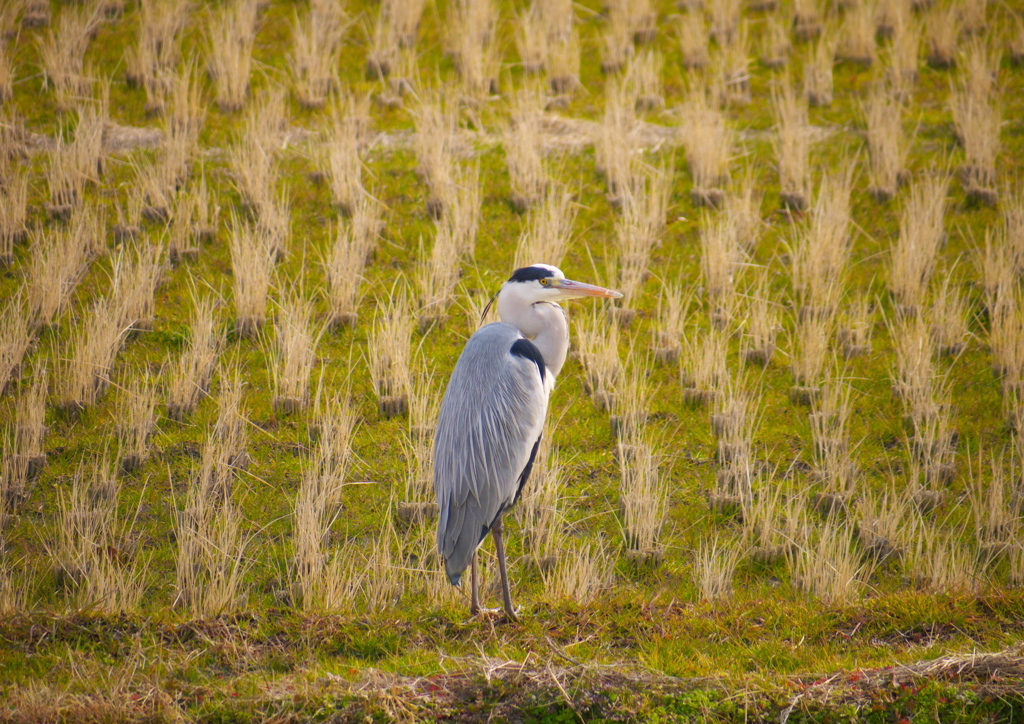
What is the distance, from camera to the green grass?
3.85 metres

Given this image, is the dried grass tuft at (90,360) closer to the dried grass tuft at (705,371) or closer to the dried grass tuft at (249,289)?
the dried grass tuft at (249,289)

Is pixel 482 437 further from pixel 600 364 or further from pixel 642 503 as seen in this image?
pixel 600 364

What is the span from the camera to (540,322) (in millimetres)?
5160

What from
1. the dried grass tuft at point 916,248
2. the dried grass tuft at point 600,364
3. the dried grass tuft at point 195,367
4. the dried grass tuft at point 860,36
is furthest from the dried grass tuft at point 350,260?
the dried grass tuft at point 860,36

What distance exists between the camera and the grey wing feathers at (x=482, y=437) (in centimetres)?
446

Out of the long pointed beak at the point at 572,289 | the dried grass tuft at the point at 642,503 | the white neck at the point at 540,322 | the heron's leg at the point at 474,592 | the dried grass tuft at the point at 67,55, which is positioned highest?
the dried grass tuft at the point at 67,55

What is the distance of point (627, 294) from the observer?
726cm

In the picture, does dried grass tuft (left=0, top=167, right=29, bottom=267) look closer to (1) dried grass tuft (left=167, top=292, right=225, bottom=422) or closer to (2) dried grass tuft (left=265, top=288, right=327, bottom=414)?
(1) dried grass tuft (left=167, top=292, right=225, bottom=422)

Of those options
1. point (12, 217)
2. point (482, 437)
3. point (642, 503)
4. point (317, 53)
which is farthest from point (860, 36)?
point (12, 217)

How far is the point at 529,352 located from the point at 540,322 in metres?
0.30

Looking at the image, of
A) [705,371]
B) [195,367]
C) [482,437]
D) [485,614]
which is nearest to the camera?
[485,614]

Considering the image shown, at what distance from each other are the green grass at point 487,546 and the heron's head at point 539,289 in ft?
4.62

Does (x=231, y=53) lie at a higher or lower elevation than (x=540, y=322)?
higher

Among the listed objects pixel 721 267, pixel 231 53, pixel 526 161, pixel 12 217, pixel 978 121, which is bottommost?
pixel 721 267
